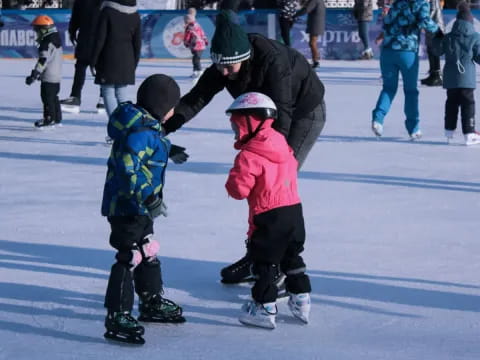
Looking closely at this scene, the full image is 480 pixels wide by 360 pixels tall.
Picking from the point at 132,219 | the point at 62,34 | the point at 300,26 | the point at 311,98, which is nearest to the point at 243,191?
the point at 132,219

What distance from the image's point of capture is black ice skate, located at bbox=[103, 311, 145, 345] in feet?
13.4

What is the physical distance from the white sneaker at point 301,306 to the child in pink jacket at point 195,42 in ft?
39.5

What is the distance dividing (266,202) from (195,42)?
41.0 ft

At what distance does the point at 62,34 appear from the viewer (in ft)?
68.5

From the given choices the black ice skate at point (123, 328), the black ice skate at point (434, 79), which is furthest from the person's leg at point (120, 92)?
the black ice skate at point (434, 79)

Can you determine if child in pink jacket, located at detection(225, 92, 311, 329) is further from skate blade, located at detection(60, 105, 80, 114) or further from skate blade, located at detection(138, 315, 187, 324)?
skate blade, located at detection(60, 105, 80, 114)

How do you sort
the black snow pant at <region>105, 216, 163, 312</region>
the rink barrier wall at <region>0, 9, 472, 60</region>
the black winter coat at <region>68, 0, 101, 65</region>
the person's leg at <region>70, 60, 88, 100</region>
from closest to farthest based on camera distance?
the black snow pant at <region>105, 216, 163, 312</region> → the black winter coat at <region>68, 0, 101, 65</region> → the person's leg at <region>70, 60, 88, 100</region> → the rink barrier wall at <region>0, 9, 472, 60</region>

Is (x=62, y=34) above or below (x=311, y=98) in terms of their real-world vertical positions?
below

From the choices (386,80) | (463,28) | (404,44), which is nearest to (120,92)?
(386,80)

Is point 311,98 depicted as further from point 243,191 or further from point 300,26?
point 300,26

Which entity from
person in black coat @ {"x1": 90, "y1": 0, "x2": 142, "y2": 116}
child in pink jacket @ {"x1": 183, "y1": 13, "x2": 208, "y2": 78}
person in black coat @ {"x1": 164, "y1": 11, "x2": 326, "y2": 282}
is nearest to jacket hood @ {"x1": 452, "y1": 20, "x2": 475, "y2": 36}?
person in black coat @ {"x1": 90, "y1": 0, "x2": 142, "y2": 116}

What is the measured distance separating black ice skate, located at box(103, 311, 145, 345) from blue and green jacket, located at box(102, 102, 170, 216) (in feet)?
1.36

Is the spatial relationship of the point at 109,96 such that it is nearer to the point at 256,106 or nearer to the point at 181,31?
the point at 256,106

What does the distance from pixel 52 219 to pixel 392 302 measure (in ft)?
8.51
